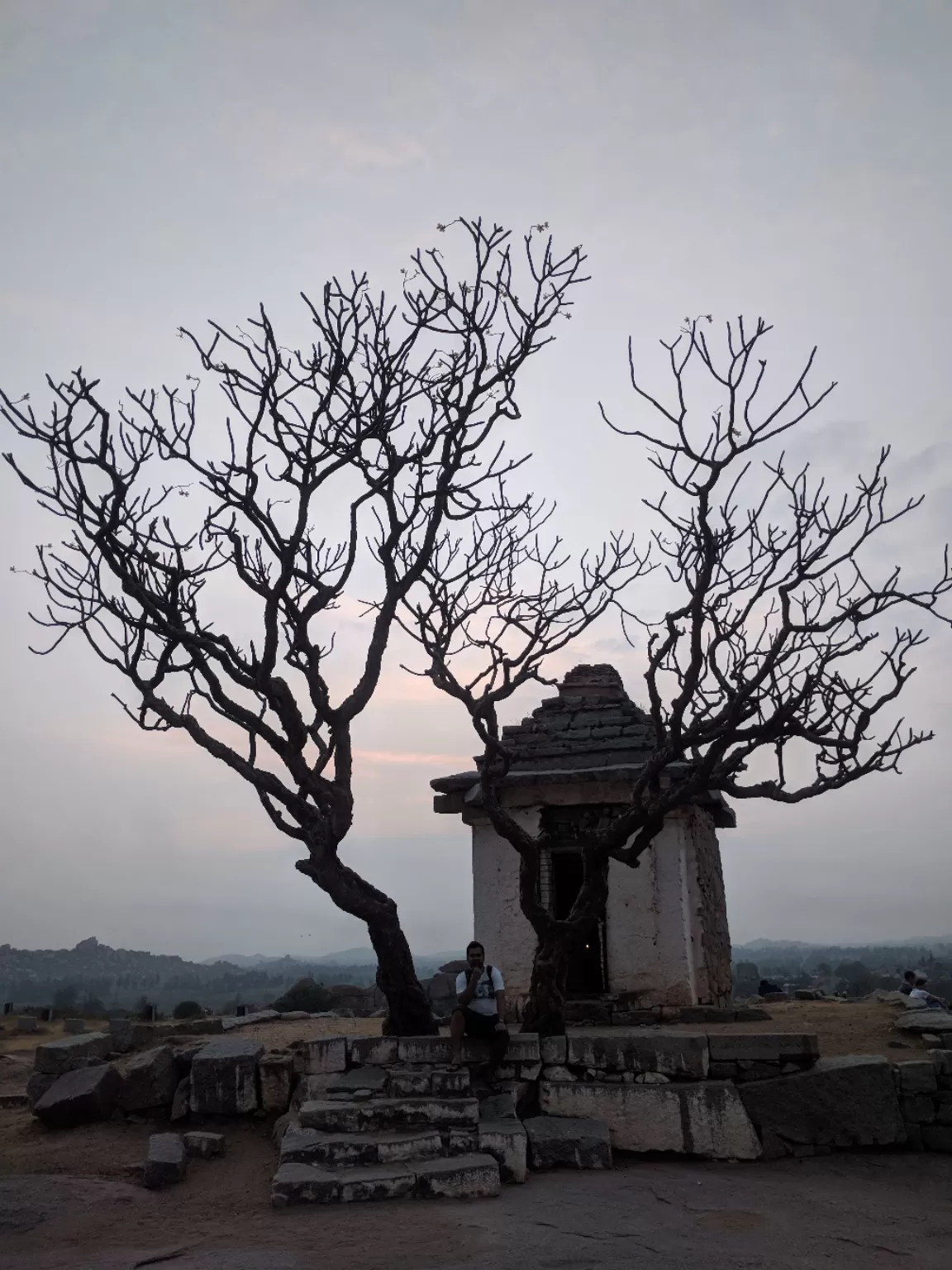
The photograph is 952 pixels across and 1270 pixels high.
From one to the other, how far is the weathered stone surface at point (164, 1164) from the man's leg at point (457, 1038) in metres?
2.47

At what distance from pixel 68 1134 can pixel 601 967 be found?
686cm

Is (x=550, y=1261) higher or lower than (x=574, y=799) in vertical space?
lower

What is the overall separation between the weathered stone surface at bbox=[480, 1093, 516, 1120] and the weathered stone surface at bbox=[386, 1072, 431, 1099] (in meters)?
0.53

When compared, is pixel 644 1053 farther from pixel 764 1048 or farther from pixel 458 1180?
pixel 458 1180

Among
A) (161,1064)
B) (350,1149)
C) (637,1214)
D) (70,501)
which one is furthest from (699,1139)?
(70,501)

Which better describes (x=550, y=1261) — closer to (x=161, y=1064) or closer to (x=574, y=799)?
(x=161, y=1064)

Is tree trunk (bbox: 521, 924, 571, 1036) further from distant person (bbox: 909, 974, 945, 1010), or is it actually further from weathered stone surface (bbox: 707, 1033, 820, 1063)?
distant person (bbox: 909, 974, 945, 1010)

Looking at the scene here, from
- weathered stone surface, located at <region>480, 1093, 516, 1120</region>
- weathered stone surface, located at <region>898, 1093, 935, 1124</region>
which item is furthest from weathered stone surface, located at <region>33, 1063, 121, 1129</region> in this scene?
weathered stone surface, located at <region>898, 1093, 935, 1124</region>

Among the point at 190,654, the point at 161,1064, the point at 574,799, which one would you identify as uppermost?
the point at 190,654

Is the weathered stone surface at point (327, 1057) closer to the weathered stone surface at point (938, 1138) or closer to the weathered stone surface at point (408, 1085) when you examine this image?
the weathered stone surface at point (408, 1085)

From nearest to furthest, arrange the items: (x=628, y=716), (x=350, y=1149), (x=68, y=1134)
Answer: (x=350, y=1149) < (x=68, y=1134) < (x=628, y=716)

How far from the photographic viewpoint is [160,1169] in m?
7.79

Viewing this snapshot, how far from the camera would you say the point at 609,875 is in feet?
42.6

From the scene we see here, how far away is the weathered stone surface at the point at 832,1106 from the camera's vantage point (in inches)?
326
